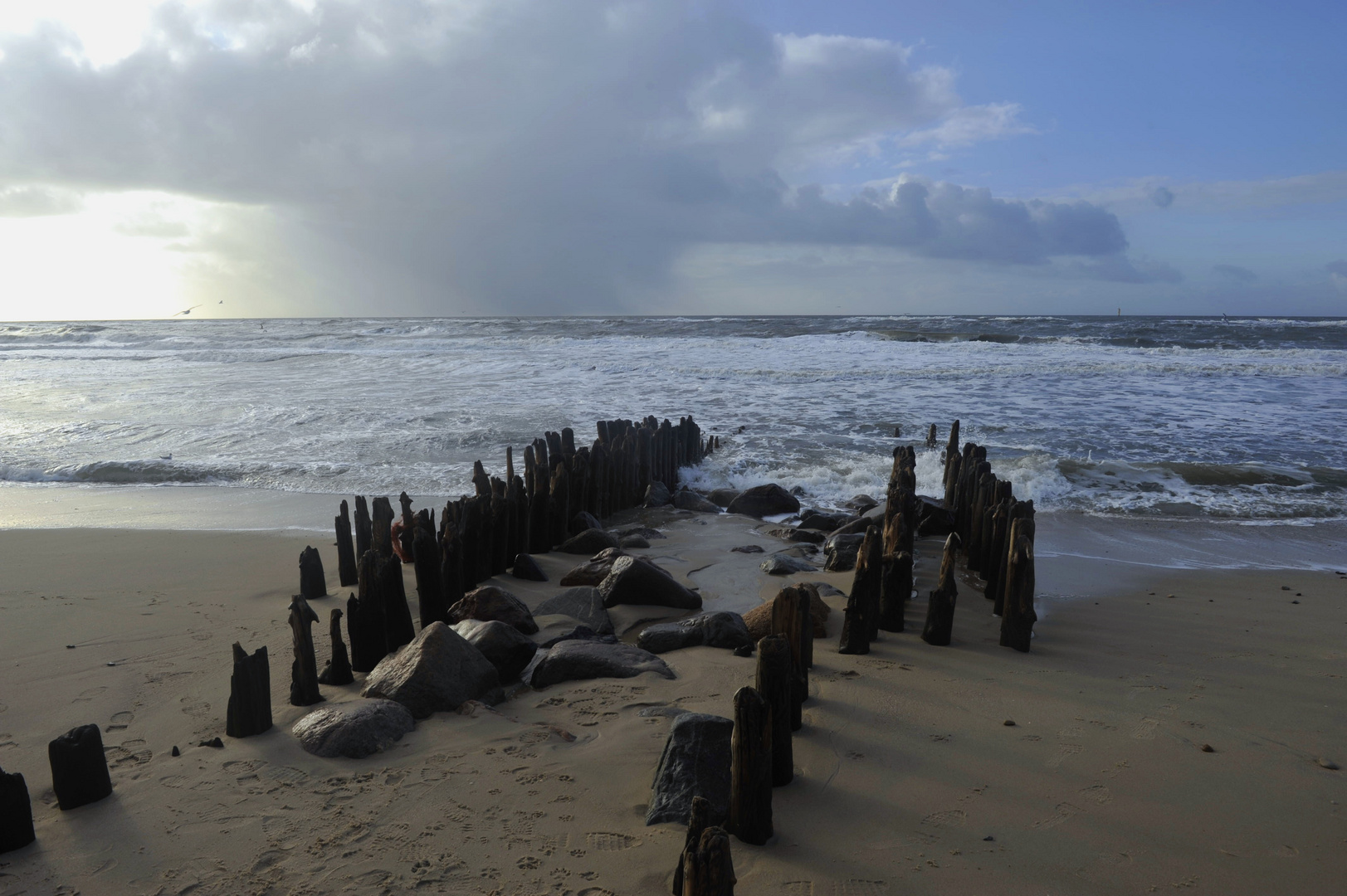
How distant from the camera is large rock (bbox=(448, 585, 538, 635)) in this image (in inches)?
211

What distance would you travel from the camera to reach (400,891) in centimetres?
277

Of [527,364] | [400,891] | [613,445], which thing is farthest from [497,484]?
[527,364]

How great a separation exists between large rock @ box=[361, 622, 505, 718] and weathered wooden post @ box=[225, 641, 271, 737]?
0.56m

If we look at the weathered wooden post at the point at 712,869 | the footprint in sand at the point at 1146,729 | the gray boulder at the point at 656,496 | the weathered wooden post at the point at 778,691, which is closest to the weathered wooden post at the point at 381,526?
the weathered wooden post at the point at 778,691

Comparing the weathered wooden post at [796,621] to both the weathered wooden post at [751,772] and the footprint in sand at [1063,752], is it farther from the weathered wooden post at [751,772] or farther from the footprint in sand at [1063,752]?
the weathered wooden post at [751,772]

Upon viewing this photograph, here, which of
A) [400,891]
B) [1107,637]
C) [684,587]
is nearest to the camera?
[400,891]

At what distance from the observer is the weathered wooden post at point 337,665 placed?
4.60m

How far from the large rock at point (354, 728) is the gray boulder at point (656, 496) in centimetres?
652

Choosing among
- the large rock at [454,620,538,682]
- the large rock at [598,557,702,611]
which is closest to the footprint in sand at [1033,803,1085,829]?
the large rock at [454,620,538,682]

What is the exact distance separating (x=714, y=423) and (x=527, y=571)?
400 inches

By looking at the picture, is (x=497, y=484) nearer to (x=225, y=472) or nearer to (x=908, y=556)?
(x=908, y=556)

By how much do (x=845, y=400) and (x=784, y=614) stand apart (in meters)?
15.9

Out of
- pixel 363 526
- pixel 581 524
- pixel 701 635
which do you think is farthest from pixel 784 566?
pixel 363 526

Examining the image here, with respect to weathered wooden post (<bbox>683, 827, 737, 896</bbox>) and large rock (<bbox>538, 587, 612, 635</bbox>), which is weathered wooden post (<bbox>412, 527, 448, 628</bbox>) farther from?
weathered wooden post (<bbox>683, 827, 737, 896</bbox>)
